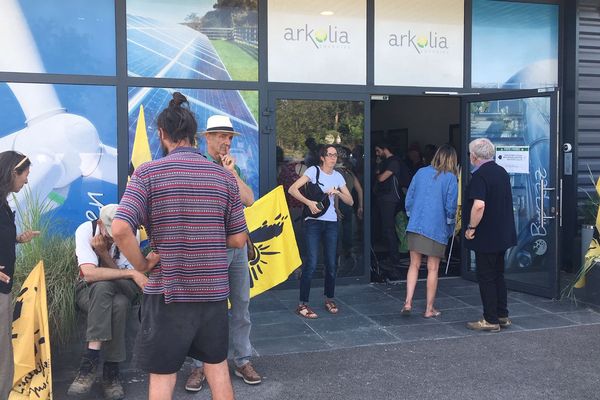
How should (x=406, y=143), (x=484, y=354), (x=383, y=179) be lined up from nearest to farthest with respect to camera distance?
(x=484, y=354)
(x=383, y=179)
(x=406, y=143)

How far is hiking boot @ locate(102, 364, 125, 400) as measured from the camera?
391 cm

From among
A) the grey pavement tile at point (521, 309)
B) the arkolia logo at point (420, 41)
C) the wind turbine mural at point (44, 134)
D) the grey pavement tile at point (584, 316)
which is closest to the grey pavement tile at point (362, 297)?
the grey pavement tile at point (521, 309)

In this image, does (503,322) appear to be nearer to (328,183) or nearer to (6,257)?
(328,183)

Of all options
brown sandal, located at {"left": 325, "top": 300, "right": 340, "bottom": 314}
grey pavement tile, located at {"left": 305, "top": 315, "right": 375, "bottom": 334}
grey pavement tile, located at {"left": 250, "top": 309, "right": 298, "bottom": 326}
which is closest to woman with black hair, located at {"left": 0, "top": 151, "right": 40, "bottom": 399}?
grey pavement tile, located at {"left": 250, "top": 309, "right": 298, "bottom": 326}

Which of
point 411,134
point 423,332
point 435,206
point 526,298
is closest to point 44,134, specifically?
point 435,206

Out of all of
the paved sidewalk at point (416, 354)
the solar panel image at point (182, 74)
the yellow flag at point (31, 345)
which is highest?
the solar panel image at point (182, 74)

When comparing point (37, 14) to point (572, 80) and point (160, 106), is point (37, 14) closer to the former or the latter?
point (160, 106)

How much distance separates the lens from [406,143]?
11797mm

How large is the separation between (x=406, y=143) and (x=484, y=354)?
24.4ft

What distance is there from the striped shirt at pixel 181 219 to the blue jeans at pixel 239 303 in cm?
105

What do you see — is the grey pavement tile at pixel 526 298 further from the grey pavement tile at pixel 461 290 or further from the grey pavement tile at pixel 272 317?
the grey pavement tile at pixel 272 317

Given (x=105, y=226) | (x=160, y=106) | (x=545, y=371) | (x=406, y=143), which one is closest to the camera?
A: (x=105, y=226)

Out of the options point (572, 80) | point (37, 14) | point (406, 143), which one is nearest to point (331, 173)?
point (37, 14)

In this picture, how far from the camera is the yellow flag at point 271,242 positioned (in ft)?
18.4
